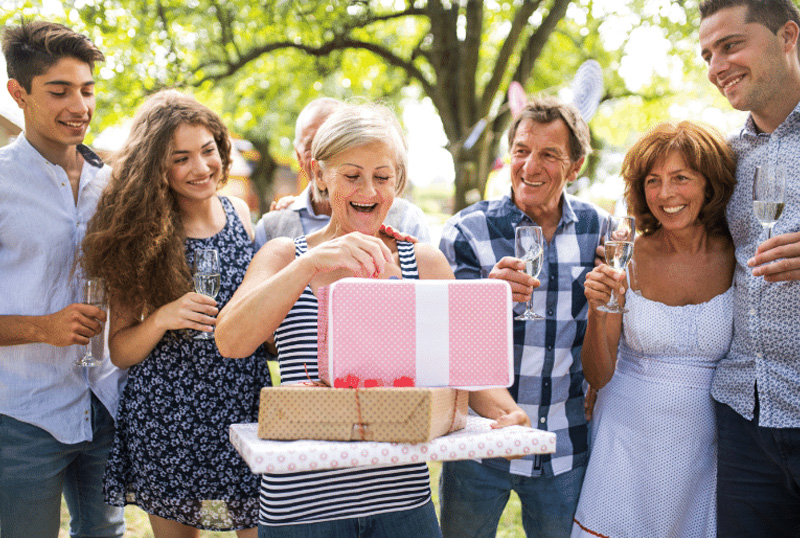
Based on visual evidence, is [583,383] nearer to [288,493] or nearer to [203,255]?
[288,493]

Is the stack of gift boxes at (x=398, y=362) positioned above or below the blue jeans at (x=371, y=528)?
above

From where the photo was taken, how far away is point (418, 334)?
69.2 inches

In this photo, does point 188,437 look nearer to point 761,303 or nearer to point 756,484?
point 756,484

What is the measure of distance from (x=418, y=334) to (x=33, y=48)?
265 cm

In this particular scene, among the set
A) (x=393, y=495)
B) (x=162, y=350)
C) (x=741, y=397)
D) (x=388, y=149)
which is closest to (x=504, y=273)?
(x=388, y=149)

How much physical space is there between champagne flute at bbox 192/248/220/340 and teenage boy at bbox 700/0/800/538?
2.24 m

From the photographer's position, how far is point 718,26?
3098 millimetres

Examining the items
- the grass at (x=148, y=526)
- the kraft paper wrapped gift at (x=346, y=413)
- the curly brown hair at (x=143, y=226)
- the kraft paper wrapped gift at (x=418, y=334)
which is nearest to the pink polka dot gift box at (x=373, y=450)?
the kraft paper wrapped gift at (x=346, y=413)

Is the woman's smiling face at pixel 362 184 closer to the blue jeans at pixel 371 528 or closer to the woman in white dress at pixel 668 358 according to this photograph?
the blue jeans at pixel 371 528

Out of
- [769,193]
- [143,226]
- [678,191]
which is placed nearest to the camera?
[769,193]

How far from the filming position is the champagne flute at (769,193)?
2488mm

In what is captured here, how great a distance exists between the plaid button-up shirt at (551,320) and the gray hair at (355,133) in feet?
3.50

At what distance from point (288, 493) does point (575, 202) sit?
7.11ft

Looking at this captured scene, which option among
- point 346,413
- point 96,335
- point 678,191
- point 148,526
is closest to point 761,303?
point 678,191
